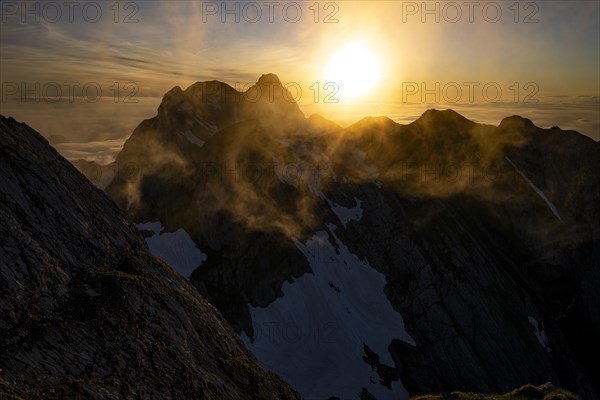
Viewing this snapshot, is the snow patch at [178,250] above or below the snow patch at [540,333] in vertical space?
above

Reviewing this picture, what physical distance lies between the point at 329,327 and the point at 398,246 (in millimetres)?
33807

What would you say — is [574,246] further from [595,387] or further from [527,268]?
[595,387]

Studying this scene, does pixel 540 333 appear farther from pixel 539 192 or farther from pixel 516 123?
pixel 516 123

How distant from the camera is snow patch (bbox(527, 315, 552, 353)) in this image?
125 metres

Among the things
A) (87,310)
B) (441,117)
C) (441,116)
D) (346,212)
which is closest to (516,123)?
(441,116)

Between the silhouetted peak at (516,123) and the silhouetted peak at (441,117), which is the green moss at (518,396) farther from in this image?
the silhouetted peak at (516,123)

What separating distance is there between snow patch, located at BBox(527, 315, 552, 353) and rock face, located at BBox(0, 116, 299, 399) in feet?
408

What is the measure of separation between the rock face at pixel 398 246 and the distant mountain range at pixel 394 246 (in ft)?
1.45

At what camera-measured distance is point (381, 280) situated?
425 ft

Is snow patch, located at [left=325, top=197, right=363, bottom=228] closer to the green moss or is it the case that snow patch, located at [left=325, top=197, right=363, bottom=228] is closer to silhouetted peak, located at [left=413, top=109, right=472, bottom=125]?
silhouetted peak, located at [left=413, top=109, right=472, bottom=125]

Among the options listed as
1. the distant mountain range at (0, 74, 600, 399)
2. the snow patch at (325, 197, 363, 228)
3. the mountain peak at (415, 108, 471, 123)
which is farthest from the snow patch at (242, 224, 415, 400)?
the mountain peak at (415, 108, 471, 123)

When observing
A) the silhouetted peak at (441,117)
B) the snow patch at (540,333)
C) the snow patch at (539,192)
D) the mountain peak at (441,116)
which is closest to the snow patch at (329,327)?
the snow patch at (540,333)

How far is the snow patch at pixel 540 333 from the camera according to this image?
12456cm

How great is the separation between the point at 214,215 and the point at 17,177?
4897 inches
